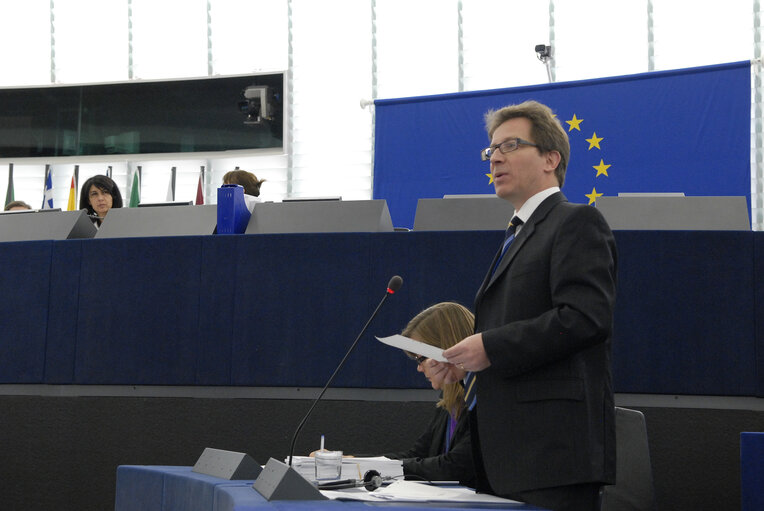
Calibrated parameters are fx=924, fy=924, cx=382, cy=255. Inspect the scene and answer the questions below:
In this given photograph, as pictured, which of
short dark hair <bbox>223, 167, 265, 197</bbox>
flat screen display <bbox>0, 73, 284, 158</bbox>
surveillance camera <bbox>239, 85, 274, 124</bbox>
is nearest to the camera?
short dark hair <bbox>223, 167, 265, 197</bbox>

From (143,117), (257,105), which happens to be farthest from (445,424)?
(143,117)

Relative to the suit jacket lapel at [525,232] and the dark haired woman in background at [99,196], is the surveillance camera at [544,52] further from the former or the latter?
the suit jacket lapel at [525,232]

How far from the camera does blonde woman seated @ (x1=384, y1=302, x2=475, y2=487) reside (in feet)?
7.72

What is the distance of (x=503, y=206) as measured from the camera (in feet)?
12.4

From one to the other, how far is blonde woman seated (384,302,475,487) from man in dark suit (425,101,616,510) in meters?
0.35

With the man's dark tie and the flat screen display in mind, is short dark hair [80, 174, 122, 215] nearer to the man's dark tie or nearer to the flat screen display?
the flat screen display

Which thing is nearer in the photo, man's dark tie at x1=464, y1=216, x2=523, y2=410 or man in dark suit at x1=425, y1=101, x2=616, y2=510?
man in dark suit at x1=425, y1=101, x2=616, y2=510

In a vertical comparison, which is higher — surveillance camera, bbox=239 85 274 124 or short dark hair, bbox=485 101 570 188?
surveillance camera, bbox=239 85 274 124

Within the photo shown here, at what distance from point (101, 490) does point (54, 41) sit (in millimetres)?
5999

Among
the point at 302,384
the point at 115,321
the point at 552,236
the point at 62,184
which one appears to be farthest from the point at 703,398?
the point at 62,184

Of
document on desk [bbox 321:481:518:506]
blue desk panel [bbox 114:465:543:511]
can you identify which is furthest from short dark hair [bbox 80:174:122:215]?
document on desk [bbox 321:481:518:506]

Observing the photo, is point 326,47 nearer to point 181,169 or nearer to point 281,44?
point 281,44

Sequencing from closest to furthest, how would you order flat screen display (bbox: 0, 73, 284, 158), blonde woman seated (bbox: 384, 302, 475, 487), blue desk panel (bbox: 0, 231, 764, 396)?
blonde woman seated (bbox: 384, 302, 475, 487) < blue desk panel (bbox: 0, 231, 764, 396) < flat screen display (bbox: 0, 73, 284, 158)

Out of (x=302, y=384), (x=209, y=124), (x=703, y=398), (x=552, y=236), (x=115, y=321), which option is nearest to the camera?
(x=552, y=236)
